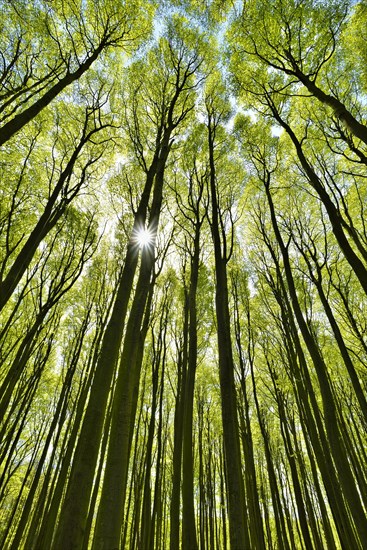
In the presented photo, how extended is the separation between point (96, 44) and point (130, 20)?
40.3 inches

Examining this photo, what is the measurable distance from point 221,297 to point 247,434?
7169 mm

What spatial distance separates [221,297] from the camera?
5.38 metres

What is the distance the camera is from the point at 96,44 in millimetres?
7305

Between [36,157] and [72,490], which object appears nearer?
[72,490]

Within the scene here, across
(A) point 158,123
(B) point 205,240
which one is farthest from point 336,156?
(A) point 158,123

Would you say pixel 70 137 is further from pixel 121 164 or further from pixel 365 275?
pixel 365 275

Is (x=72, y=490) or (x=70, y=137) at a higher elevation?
(x=70, y=137)

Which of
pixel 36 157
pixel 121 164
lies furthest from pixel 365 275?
pixel 36 157

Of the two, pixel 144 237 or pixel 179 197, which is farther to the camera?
pixel 179 197

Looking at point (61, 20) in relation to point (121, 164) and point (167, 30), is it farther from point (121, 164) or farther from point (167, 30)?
point (121, 164)

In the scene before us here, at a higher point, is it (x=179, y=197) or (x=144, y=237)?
(x=179, y=197)

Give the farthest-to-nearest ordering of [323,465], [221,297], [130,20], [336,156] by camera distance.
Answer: [336,156] < [130,20] < [323,465] < [221,297]

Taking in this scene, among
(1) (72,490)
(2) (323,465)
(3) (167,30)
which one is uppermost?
(3) (167,30)

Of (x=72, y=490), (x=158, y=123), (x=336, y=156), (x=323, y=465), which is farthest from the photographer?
(x=336, y=156)
